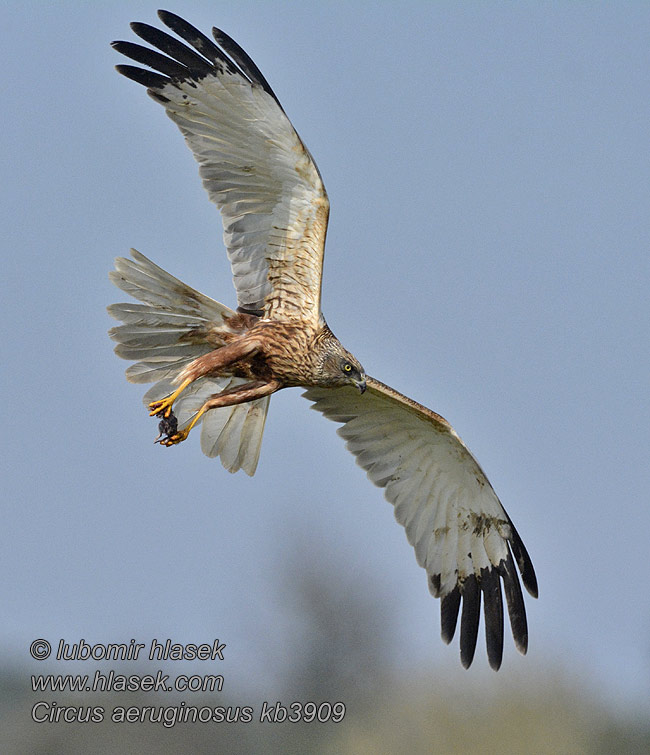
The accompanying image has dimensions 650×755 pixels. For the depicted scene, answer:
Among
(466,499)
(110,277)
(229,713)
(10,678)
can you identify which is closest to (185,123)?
(110,277)

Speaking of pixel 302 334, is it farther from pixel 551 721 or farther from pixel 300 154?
pixel 551 721

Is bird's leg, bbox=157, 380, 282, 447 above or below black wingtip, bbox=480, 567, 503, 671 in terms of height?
above

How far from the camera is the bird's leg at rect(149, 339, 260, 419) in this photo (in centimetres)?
870

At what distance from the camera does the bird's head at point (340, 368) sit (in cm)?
902

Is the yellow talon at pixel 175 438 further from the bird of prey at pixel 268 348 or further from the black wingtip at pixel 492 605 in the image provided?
the black wingtip at pixel 492 605

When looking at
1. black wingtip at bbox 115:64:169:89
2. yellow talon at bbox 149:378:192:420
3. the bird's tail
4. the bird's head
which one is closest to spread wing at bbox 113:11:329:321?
black wingtip at bbox 115:64:169:89

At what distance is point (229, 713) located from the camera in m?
11.3

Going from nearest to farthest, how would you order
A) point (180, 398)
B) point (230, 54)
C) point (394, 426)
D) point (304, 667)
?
point (230, 54), point (180, 398), point (394, 426), point (304, 667)

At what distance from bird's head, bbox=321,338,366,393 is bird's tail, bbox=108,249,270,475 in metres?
0.77

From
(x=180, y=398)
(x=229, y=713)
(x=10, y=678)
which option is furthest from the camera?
(x=10, y=678)

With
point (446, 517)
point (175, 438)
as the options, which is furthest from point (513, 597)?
point (175, 438)

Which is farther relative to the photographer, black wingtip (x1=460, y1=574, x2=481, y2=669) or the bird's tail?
black wingtip (x1=460, y1=574, x2=481, y2=669)

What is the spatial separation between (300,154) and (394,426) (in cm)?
258

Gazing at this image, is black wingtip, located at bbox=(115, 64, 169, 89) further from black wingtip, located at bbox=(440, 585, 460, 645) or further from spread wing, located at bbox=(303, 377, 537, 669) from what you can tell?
black wingtip, located at bbox=(440, 585, 460, 645)
